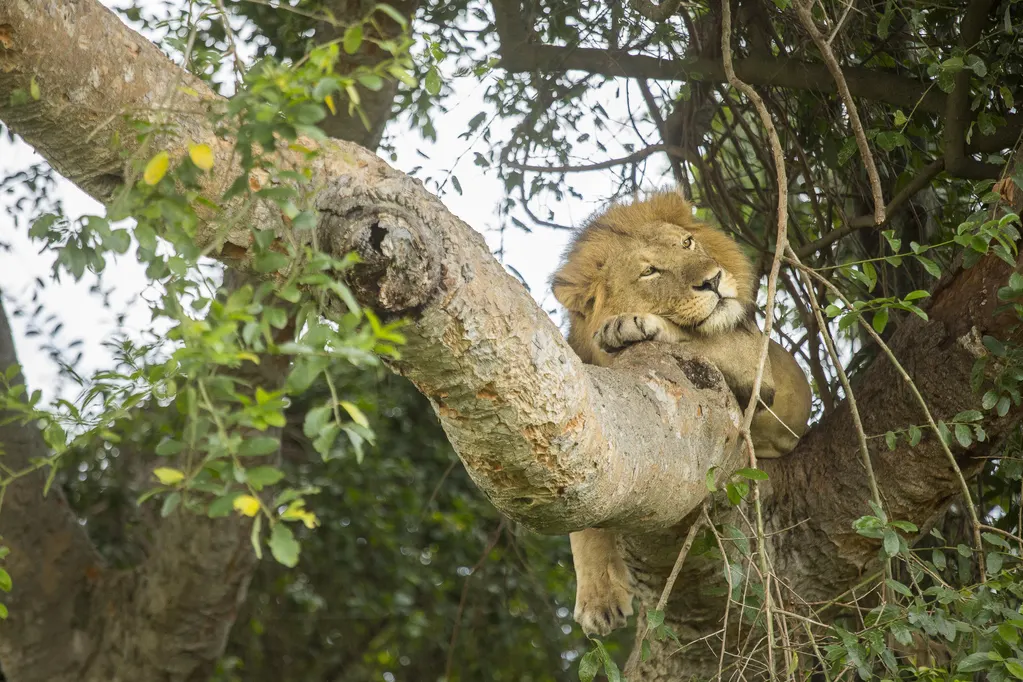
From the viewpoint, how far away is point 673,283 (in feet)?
8.50

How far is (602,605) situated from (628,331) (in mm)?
723

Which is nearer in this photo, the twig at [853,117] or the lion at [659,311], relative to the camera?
the twig at [853,117]

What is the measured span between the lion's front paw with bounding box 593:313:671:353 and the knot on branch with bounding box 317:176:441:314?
1051mm

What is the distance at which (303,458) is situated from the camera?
220 inches

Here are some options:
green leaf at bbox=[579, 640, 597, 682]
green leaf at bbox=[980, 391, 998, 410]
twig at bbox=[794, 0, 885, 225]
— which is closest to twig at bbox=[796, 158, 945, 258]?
twig at bbox=[794, 0, 885, 225]

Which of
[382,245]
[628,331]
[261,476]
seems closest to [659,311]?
[628,331]

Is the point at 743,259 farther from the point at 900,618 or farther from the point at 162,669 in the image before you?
the point at 162,669

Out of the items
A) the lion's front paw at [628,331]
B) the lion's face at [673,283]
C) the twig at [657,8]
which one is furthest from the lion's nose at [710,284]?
the twig at [657,8]

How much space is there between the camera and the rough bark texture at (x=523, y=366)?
1469mm

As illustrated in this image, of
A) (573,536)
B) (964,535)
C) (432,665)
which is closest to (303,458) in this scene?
(432,665)

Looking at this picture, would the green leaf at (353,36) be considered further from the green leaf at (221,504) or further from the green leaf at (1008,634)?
the green leaf at (1008,634)

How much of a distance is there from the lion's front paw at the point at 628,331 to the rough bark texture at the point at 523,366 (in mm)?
105

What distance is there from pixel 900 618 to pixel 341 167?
1185 millimetres

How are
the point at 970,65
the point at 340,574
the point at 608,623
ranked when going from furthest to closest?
the point at 340,574, the point at 608,623, the point at 970,65
